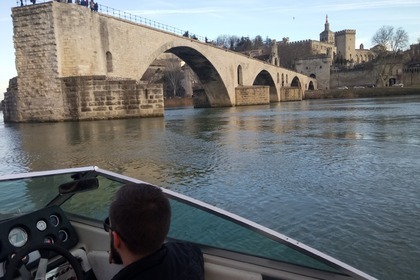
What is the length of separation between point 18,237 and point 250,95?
50.6m

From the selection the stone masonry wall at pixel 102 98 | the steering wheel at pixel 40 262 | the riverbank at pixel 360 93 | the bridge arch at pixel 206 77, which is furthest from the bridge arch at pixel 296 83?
the steering wheel at pixel 40 262

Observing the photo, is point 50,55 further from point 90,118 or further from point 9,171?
point 9,171

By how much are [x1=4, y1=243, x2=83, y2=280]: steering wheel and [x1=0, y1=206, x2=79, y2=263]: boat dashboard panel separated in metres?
0.20

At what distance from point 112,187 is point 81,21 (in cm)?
2293

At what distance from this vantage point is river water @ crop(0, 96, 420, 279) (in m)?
3.38

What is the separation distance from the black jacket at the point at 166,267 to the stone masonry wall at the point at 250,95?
50144 millimetres

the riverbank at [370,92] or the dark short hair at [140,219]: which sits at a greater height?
the dark short hair at [140,219]

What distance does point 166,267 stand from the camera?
1461 millimetres

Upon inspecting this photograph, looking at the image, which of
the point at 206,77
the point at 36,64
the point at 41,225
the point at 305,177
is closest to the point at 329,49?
the point at 206,77

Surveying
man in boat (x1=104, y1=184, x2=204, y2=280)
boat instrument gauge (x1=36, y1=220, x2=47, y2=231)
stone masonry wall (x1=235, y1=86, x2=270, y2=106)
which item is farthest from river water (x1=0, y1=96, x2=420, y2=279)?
stone masonry wall (x1=235, y1=86, x2=270, y2=106)

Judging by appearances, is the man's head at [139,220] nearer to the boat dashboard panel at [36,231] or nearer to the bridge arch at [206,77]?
the boat dashboard panel at [36,231]

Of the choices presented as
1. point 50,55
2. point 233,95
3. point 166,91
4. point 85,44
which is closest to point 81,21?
point 85,44

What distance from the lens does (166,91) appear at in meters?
79.7

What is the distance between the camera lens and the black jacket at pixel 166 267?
1.42 meters
